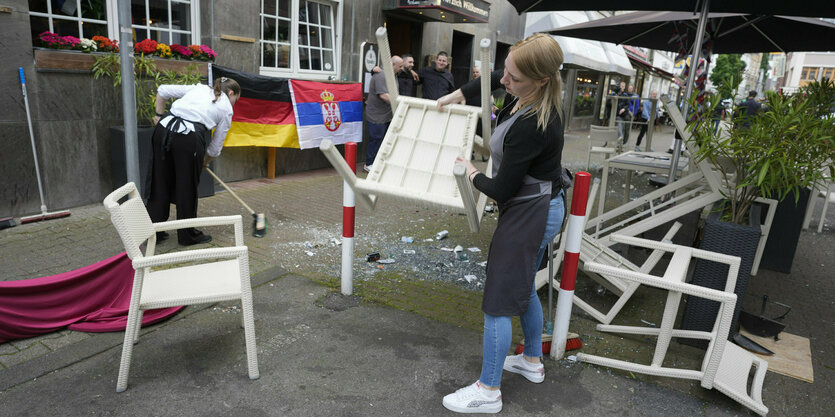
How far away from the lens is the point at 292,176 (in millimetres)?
8695

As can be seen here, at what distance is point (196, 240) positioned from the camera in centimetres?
501

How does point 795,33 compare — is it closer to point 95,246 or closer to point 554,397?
point 554,397

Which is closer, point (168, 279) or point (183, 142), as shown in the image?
point (168, 279)

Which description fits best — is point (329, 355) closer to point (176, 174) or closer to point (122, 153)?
point (176, 174)

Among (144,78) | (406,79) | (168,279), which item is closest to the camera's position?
(168,279)

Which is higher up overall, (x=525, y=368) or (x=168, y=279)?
(x=168, y=279)

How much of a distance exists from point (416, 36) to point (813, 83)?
8499mm

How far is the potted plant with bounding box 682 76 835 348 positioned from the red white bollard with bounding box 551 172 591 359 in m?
0.96

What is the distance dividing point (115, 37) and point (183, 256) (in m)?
4.90

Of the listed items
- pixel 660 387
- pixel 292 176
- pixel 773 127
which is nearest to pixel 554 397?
pixel 660 387

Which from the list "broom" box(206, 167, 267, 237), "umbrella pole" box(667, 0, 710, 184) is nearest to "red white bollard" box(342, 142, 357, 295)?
"broom" box(206, 167, 267, 237)

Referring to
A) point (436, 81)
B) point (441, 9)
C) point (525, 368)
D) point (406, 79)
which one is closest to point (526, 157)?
point (525, 368)

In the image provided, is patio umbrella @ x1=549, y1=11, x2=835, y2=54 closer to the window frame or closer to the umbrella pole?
the umbrella pole

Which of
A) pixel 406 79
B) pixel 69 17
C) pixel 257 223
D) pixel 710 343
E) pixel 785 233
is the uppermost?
pixel 69 17
